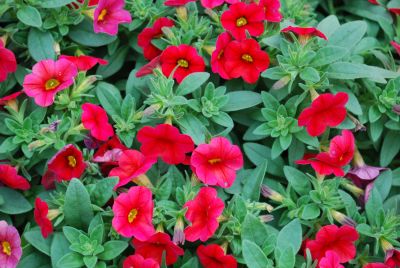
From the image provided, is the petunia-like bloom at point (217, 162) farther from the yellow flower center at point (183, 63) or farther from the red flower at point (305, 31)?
the red flower at point (305, 31)

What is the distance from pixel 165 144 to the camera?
222cm

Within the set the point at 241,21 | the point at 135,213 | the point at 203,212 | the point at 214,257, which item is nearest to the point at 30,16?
the point at 241,21

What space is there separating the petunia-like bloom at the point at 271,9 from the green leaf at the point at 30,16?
0.92m

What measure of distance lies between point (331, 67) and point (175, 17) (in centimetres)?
76

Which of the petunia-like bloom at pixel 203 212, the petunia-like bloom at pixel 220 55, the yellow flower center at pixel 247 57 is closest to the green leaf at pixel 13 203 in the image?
the petunia-like bloom at pixel 203 212

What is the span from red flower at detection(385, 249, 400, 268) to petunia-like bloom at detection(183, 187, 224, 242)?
631 millimetres

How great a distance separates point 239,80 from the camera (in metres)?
2.54

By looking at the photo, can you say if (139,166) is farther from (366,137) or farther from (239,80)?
(366,137)

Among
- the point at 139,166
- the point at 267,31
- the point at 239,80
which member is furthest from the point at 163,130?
the point at 267,31

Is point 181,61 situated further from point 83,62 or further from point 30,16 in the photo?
point 30,16

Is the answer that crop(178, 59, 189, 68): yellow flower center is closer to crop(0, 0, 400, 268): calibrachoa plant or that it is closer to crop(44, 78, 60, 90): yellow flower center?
crop(0, 0, 400, 268): calibrachoa plant

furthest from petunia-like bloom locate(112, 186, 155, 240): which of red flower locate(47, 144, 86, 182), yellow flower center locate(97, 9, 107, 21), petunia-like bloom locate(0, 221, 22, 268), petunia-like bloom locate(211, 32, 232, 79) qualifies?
yellow flower center locate(97, 9, 107, 21)

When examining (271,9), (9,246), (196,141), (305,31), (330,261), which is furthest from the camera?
(271,9)

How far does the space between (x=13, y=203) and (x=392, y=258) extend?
146 centimetres
